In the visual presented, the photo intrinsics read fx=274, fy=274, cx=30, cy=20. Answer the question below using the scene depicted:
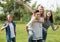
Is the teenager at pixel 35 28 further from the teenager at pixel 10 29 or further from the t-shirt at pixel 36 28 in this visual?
the teenager at pixel 10 29

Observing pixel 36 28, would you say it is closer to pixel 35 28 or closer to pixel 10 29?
pixel 35 28

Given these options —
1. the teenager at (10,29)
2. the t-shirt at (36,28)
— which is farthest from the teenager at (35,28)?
the teenager at (10,29)

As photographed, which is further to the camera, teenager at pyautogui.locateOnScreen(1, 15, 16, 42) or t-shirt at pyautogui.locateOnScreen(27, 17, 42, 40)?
teenager at pyautogui.locateOnScreen(1, 15, 16, 42)

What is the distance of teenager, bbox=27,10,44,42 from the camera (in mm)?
8516

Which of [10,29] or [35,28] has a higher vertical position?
[35,28]

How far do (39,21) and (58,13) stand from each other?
48995 mm

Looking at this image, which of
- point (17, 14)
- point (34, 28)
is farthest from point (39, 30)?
point (17, 14)

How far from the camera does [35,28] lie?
8.56m

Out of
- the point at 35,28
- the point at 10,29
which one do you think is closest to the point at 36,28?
the point at 35,28

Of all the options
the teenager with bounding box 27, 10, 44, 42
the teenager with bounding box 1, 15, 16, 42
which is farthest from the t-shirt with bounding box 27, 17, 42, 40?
the teenager with bounding box 1, 15, 16, 42

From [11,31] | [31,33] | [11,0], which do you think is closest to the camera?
[31,33]

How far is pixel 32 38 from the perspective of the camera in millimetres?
8594

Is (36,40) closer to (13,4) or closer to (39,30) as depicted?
(39,30)

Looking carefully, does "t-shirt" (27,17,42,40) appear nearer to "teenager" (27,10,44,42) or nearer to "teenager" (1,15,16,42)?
"teenager" (27,10,44,42)
